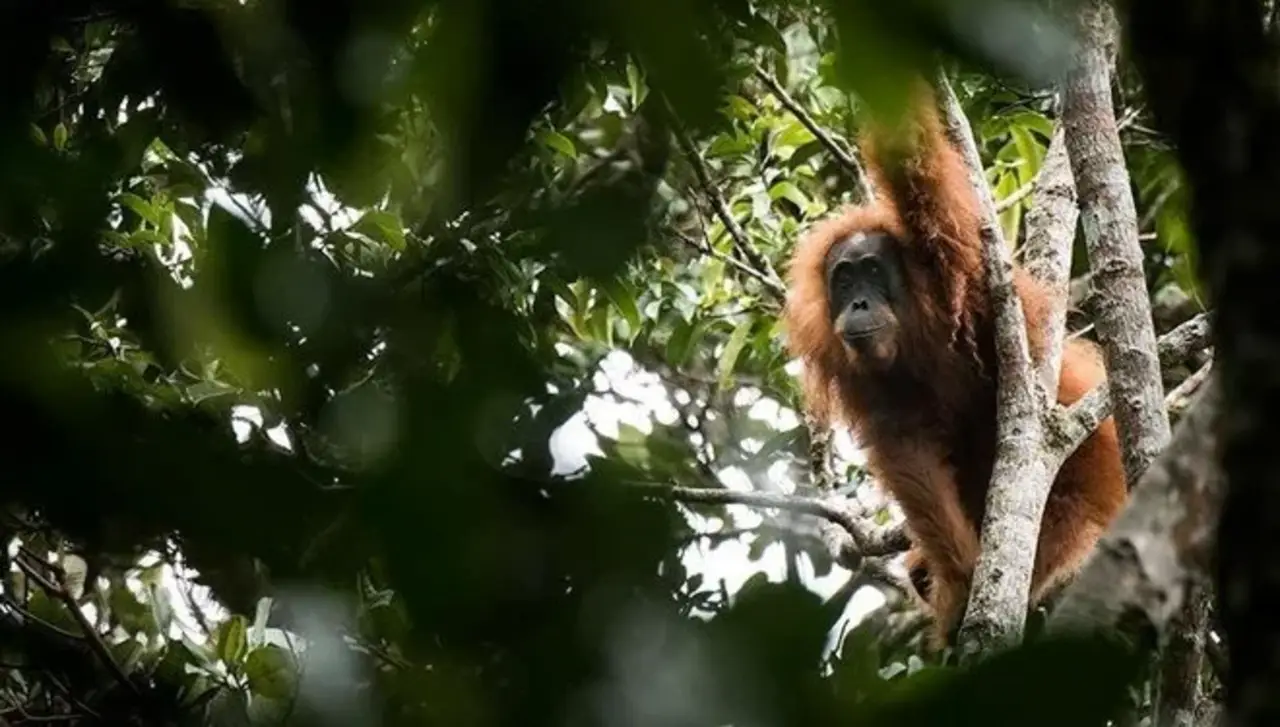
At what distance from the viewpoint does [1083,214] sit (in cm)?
411

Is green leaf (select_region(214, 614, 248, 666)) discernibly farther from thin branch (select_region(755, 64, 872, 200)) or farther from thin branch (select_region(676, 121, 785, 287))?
thin branch (select_region(755, 64, 872, 200))

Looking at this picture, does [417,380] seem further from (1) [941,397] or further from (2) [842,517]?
(1) [941,397]

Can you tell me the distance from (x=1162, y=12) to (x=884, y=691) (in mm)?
293

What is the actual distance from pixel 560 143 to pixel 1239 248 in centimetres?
75

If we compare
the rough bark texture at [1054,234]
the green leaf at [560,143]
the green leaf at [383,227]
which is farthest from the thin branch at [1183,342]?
the green leaf at [383,227]

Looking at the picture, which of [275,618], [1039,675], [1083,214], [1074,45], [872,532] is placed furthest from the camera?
[872,532]

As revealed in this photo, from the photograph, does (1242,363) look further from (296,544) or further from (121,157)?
(121,157)

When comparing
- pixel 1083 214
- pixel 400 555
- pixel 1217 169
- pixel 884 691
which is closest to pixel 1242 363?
pixel 1217 169

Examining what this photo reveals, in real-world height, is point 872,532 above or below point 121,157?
below

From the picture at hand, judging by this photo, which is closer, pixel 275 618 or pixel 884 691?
pixel 884 691

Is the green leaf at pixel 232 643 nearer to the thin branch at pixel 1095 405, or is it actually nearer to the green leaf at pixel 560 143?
the green leaf at pixel 560 143

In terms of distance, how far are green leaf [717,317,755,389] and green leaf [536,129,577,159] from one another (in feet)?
12.6

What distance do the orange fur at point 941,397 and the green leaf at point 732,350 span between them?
0.76 ft

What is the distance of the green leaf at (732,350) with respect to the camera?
5242 mm
